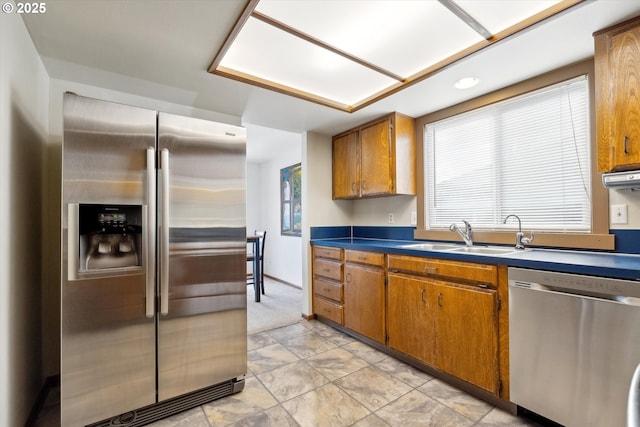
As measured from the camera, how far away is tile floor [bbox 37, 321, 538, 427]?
5.55 feet

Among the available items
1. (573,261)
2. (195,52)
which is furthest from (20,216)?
(573,261)

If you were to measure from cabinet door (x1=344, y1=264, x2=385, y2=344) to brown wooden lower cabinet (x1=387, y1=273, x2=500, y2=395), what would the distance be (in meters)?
0.11

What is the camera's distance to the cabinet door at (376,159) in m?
2.87

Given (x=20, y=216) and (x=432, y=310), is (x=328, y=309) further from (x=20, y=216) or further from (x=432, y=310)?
(x=20, y=216)

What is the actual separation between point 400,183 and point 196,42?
6.61ft

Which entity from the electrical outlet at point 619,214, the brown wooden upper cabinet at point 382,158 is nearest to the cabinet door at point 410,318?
the brown wooden upper cabinet at point 382,158

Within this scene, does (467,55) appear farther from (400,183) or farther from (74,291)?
(74,291)

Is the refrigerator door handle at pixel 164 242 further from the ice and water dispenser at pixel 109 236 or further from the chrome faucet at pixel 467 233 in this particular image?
the chrome faucet at pixel 467 233

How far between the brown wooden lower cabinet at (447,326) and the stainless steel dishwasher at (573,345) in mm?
135

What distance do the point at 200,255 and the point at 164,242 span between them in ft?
0.76

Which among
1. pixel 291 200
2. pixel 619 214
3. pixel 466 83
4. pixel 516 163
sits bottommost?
pixel 619 214

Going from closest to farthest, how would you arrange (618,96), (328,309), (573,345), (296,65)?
(573,345) → (618,96) → (296,65) → (328,309)

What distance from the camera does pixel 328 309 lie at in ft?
10.3

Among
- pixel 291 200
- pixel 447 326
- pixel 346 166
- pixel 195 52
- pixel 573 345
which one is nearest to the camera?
pixel 573 345
